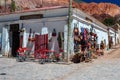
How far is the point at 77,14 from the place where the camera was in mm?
24922

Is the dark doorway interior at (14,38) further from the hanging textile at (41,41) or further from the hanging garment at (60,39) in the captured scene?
the hanging garment at (60,39)

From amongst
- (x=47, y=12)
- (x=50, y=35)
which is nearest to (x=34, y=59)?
(x=50, y=35)

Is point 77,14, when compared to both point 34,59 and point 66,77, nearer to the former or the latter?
point 34,59

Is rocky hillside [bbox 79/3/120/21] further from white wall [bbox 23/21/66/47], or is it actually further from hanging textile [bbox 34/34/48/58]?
hanging textile [bbox 34/34/48/58]

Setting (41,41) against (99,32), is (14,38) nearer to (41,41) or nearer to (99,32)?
(41,41)

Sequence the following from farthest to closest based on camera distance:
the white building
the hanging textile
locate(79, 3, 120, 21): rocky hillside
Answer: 1. locate(79, 3, 120, 21): rocky hillside
2. the hanging textile
3. the white building

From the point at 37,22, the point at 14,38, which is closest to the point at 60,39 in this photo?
the point at 37,22

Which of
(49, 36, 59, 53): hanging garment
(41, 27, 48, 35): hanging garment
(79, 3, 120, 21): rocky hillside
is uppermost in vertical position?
(79, 3, 120, 21): rocky hillside

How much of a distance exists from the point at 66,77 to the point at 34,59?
362 inches

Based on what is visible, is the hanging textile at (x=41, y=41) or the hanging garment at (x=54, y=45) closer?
the hanging garment at (x=54, y=45)

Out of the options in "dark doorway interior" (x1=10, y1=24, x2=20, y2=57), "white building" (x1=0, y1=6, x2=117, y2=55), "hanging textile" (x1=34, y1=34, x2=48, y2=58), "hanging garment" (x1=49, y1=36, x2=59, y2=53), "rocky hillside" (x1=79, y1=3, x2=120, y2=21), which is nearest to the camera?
"white building" (x1=0, y1=6, x2=117, y2=55)

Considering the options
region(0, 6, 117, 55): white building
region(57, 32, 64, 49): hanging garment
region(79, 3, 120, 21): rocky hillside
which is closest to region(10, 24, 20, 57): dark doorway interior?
region(0, 6, 117, 55): white building

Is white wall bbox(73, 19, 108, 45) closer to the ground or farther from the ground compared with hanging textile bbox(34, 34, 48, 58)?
farther from the ground

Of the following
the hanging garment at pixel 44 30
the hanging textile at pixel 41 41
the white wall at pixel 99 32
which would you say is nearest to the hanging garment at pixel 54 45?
the hanging textile at pixel 41 41
